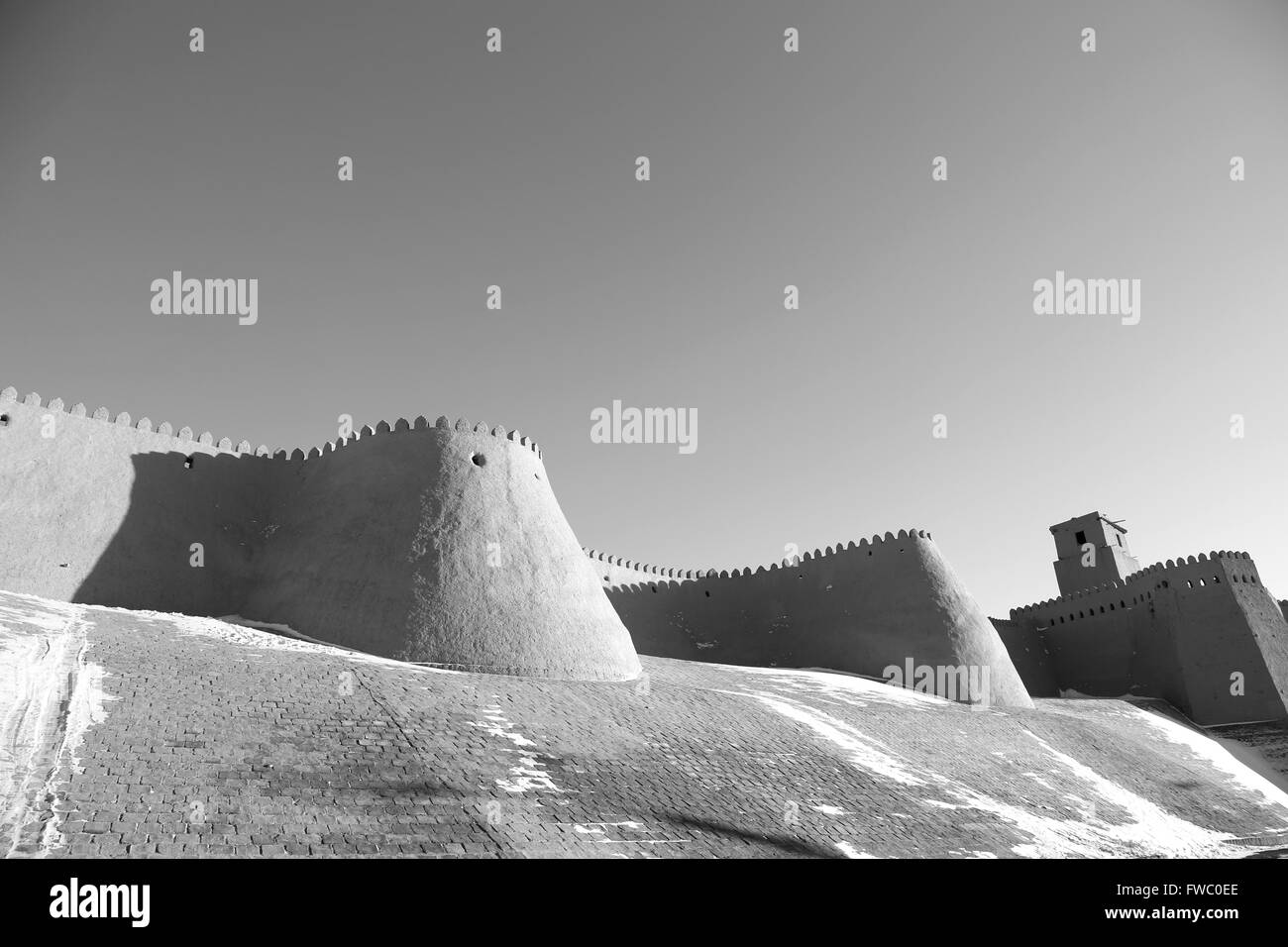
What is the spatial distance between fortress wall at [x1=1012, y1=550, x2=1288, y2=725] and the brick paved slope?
35.7 ft

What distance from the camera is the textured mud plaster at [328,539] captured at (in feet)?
52.9

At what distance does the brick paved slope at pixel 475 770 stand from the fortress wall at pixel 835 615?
721 centimetres

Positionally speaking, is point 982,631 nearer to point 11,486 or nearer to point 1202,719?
point 1202,719

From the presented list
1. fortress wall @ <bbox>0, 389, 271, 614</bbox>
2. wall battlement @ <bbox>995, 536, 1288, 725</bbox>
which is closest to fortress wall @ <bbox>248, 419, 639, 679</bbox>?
fortress wall @ <bbox>0, 389, 271, 614</bbox>

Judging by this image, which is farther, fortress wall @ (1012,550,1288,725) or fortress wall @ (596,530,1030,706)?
fortress wall @ (1012,550,1288,725)

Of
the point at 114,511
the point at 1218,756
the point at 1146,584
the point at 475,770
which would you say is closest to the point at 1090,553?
the point at 1146,584

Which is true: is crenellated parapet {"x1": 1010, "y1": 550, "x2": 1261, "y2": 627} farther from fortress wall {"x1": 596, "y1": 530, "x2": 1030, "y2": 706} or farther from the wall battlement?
fortress wall {"x1": 596, "y1": 530, "x2": 1030, "y2": 706}

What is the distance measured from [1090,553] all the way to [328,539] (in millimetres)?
34279

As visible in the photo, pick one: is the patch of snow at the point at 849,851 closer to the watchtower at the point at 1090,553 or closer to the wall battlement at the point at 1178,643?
the wall battlement at the point at 1178,643

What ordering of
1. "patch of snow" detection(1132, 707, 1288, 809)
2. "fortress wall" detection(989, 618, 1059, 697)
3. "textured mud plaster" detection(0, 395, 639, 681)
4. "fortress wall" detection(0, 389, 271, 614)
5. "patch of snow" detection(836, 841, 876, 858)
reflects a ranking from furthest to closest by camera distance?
"fortress wall" detection(989, 618, 1059, 697), "patch of snow" detection(1132, 707, 1288, 809), "textured mud plaster" detection(0, 395, 639, 681), "fortress wall" detection(0, 389, 271, 614), "patch of snow" detection(836, 841, 876, 858)

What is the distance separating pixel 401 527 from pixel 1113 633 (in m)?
27.7

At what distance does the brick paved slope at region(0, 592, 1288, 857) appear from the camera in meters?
7.54

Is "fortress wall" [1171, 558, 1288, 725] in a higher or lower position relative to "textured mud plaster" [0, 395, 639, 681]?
lower

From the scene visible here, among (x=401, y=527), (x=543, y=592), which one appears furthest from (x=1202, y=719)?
(x=401, y=527)
